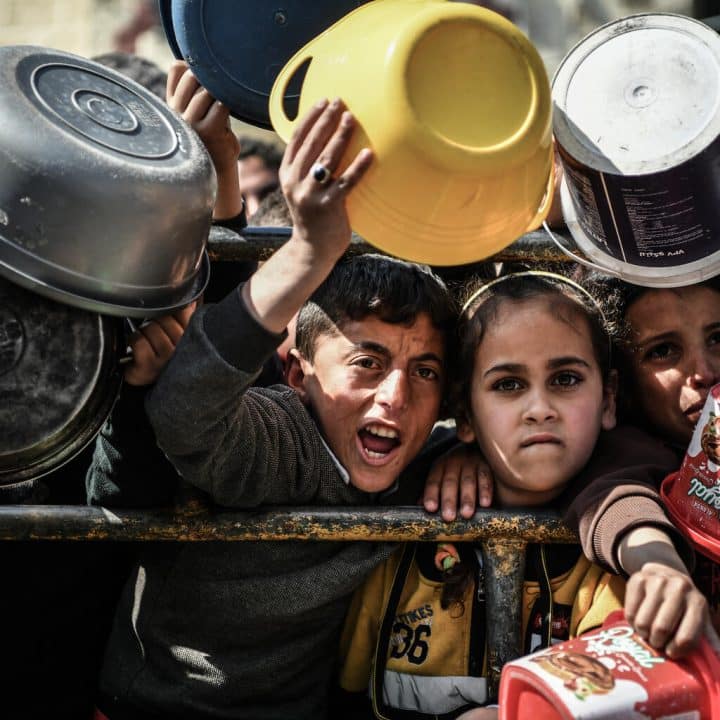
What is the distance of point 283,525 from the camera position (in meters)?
1.67

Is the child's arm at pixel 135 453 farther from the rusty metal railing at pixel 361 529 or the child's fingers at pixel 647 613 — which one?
the child's fingers at pixel 647 613

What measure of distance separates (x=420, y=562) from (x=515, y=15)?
5.14m

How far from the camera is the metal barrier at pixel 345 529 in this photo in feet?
5.41

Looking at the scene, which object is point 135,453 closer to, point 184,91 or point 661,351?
point 184,91

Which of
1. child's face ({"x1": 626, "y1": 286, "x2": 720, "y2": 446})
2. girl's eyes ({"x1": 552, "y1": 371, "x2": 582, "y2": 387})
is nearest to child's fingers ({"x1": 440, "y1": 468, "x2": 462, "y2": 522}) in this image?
girl's eyes ({"x1": 552, "y1": 371, "x2": 582, "y2": 387})

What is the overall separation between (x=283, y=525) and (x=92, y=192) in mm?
665

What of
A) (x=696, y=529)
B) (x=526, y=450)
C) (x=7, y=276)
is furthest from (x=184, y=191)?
(x=696, y=529)

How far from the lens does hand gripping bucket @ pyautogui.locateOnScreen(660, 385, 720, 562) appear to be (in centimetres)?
155

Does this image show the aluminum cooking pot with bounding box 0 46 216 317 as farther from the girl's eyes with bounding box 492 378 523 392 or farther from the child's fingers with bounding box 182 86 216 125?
the girl's eyes with bounding box 492 378 523 392

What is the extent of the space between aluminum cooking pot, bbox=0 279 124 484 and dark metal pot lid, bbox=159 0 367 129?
1.80ft

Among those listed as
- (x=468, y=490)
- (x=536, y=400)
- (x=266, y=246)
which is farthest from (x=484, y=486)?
(x=266, y=246)

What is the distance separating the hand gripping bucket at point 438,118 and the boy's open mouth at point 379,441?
1.64ft

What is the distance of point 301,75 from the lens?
1.75 metres

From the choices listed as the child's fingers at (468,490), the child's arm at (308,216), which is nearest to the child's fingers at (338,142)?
the child's arm at (308,216)
